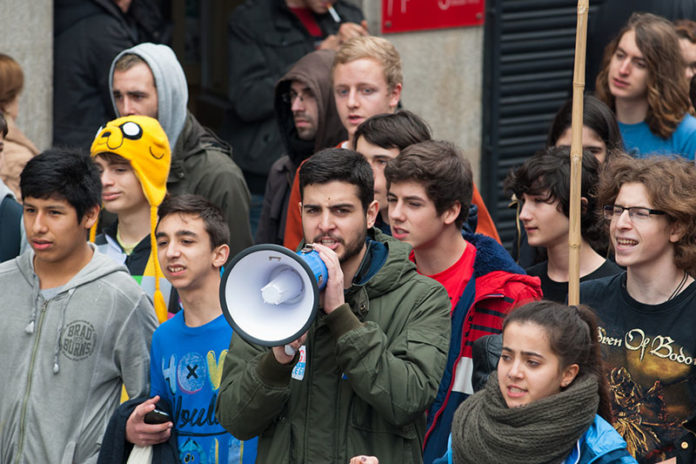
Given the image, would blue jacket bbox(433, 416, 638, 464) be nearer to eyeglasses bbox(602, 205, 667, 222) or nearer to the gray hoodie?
eyeglasses bbox(602, 205, 667, 222)

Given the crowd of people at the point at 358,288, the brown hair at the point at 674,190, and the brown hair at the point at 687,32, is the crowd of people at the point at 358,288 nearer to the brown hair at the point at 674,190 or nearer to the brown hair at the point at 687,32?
the brown hair at the point at 674,190

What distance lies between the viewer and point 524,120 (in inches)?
359

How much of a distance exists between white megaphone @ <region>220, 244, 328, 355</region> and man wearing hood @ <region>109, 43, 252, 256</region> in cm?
207

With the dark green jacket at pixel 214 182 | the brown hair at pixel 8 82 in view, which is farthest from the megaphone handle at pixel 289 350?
the brown hair at pixel 8 82

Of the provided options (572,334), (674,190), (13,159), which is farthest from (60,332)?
(674,190)

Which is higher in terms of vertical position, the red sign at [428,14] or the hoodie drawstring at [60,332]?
the red sign at [428,14]

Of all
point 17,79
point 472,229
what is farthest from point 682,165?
point 17,79

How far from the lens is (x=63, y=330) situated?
4.91 m

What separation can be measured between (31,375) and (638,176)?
251 centimetres

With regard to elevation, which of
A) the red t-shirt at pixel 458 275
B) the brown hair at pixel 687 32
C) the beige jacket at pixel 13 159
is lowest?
the red t-shirt at pixel 458 275

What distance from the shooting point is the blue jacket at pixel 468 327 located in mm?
4754

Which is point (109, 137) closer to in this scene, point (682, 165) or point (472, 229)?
point (472, 229)

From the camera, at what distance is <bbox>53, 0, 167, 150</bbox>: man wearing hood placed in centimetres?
757

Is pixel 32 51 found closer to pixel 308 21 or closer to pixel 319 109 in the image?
pixel 308 21
